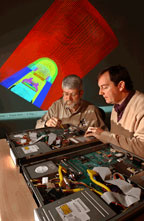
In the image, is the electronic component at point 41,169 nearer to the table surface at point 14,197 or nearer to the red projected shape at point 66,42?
the table surface at point 14,197

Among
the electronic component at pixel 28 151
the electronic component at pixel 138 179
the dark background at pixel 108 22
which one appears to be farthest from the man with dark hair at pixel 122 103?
the dark background at pixel 108 22

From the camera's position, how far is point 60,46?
10.9 feet

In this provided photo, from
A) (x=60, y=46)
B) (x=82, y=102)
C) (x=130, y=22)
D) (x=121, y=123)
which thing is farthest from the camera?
(x=130, y=22)

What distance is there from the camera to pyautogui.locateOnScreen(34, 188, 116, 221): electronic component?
0.67m

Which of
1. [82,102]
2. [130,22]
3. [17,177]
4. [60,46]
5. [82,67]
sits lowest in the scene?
[17,177]

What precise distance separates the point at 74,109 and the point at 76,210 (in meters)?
1.92

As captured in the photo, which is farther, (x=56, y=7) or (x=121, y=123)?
(x=56, y=7)

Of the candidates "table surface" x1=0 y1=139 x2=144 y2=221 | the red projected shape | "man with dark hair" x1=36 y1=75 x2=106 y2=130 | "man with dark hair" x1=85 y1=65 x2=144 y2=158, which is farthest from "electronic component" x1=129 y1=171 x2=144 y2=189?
the red projected shape

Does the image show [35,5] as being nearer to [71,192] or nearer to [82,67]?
[82,67]

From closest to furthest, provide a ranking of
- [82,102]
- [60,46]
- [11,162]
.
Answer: [11,162]
[82,102]
[60,46]

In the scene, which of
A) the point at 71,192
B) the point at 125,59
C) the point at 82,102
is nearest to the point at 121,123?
the point at 82,102

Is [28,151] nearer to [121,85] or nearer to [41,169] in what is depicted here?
[41,169]

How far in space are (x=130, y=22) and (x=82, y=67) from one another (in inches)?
58.0

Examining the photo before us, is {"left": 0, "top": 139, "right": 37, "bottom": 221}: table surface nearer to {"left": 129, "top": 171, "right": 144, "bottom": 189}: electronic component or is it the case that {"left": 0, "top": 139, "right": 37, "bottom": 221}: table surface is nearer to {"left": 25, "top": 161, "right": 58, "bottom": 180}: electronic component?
{"left": 25, "top": 161, "right": 58, "bottom": 180}: electronic component
